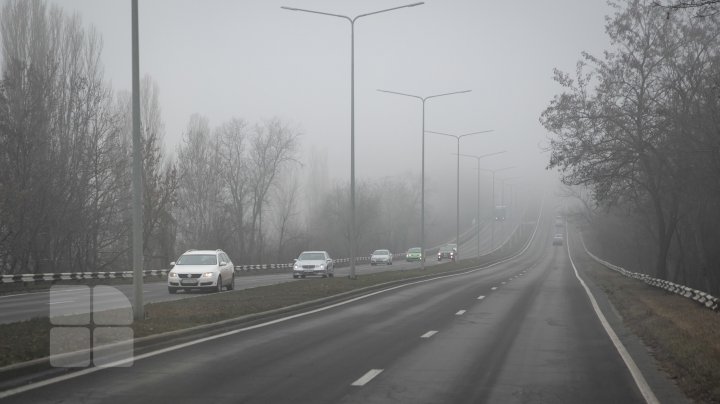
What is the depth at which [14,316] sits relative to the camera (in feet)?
61.5

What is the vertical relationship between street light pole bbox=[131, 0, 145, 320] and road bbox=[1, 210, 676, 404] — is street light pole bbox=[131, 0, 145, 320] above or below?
above

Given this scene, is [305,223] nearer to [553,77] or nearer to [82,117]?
[82,117]

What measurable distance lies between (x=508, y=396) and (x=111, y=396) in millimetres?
4495

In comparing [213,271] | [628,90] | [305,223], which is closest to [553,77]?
[628,90]

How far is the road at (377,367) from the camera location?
29.6 ft

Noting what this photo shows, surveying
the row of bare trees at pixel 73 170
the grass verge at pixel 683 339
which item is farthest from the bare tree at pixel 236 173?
the grass verge at pixel 683 339

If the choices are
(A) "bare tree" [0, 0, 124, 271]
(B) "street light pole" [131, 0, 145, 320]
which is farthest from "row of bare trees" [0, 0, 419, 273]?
(B) "street light pole" [131, 0, 145, 320]

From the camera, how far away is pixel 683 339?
14086mm

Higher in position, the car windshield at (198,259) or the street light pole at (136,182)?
the street light pole at (136,182)

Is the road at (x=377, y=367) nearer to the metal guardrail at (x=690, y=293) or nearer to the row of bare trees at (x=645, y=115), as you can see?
the metal guardrail at (x=690, y=293)

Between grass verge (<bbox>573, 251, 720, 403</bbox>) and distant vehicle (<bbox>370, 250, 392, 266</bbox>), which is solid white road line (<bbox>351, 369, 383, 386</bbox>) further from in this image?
distant vehicle (<bbox>370, 250, 392, 266</bbox>)

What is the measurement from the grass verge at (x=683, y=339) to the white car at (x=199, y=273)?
14.2 meters

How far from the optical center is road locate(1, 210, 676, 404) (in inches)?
355


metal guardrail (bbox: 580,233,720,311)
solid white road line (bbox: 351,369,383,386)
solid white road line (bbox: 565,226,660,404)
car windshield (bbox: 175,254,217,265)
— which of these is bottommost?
metal guardrail (bbox: 580,233,720,311)
